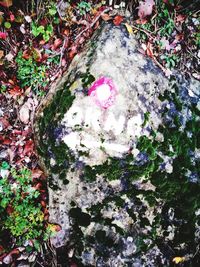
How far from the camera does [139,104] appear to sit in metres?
2.69

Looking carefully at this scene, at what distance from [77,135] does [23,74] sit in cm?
132

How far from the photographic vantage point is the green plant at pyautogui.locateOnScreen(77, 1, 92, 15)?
3596mm

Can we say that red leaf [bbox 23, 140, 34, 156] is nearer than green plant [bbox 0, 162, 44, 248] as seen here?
No

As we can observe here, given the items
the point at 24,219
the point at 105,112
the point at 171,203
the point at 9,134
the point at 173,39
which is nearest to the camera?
the point at 105,112

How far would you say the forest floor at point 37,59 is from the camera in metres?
3.07

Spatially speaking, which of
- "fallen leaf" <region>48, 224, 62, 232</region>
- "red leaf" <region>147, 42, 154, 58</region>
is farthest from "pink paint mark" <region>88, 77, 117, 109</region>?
"fallen leaf" <region>48, 224, 62, 232</region>

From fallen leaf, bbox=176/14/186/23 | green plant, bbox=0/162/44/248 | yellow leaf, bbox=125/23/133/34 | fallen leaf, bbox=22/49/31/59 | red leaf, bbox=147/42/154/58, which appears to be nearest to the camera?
green plant, bbox=0/162/44/248

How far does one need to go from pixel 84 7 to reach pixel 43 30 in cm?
62

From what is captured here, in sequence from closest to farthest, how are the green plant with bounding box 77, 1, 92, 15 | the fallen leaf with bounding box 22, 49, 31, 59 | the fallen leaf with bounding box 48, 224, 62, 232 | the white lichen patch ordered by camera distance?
the white lichen patch < the fallen leaf with bounding box 48, 224, 62, 232 < the fallen leaf with bounding box 22, 49, 31, 59 < the green plant with bounding box 77, 1, 92, 15

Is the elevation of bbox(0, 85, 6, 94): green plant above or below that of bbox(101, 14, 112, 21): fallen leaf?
below

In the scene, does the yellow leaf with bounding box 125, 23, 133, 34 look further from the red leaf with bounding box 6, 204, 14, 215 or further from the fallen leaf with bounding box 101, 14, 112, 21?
the red leaf with bounding box 6, 204, 14, 215

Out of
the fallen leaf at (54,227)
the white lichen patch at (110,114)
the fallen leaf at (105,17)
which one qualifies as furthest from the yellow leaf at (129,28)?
the fallen leaf at (54,227)

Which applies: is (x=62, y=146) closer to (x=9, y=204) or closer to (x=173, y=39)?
(x=9, y=204)

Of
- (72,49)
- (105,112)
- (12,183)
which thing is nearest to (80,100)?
(105,112)
